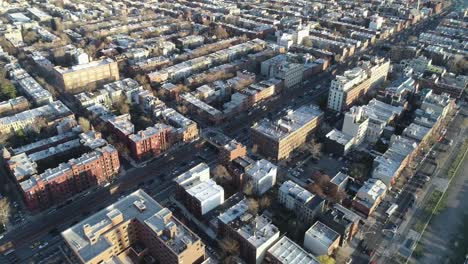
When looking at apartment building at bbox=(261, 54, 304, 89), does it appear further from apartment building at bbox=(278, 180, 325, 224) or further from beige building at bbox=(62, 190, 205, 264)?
beige building at bbox=(62, 190, 205, 264)

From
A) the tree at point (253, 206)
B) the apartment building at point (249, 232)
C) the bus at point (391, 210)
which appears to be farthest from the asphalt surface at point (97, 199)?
the bus at point (391, 210)

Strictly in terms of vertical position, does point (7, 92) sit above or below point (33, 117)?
above

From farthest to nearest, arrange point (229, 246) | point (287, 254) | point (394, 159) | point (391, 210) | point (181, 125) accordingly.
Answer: point (181, 125) < point (394, 159) < point (391, 210) < point (229, 246) < point (287, 254)

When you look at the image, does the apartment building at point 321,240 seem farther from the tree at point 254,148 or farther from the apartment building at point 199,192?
the tree at point 254,148

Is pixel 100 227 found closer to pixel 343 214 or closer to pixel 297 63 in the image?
pixel 343 214

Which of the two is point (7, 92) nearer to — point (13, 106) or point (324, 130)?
point (13, 106)

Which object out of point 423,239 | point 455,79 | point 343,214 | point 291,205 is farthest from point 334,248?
point 455,79

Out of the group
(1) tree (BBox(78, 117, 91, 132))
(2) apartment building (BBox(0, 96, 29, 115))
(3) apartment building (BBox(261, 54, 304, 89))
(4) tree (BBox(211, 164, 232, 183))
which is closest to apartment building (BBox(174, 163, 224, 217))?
(4) tree (BBox(211, 164, 232, 183))

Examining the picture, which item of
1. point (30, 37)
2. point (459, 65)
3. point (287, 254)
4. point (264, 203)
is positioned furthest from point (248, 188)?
point (30, 37)
